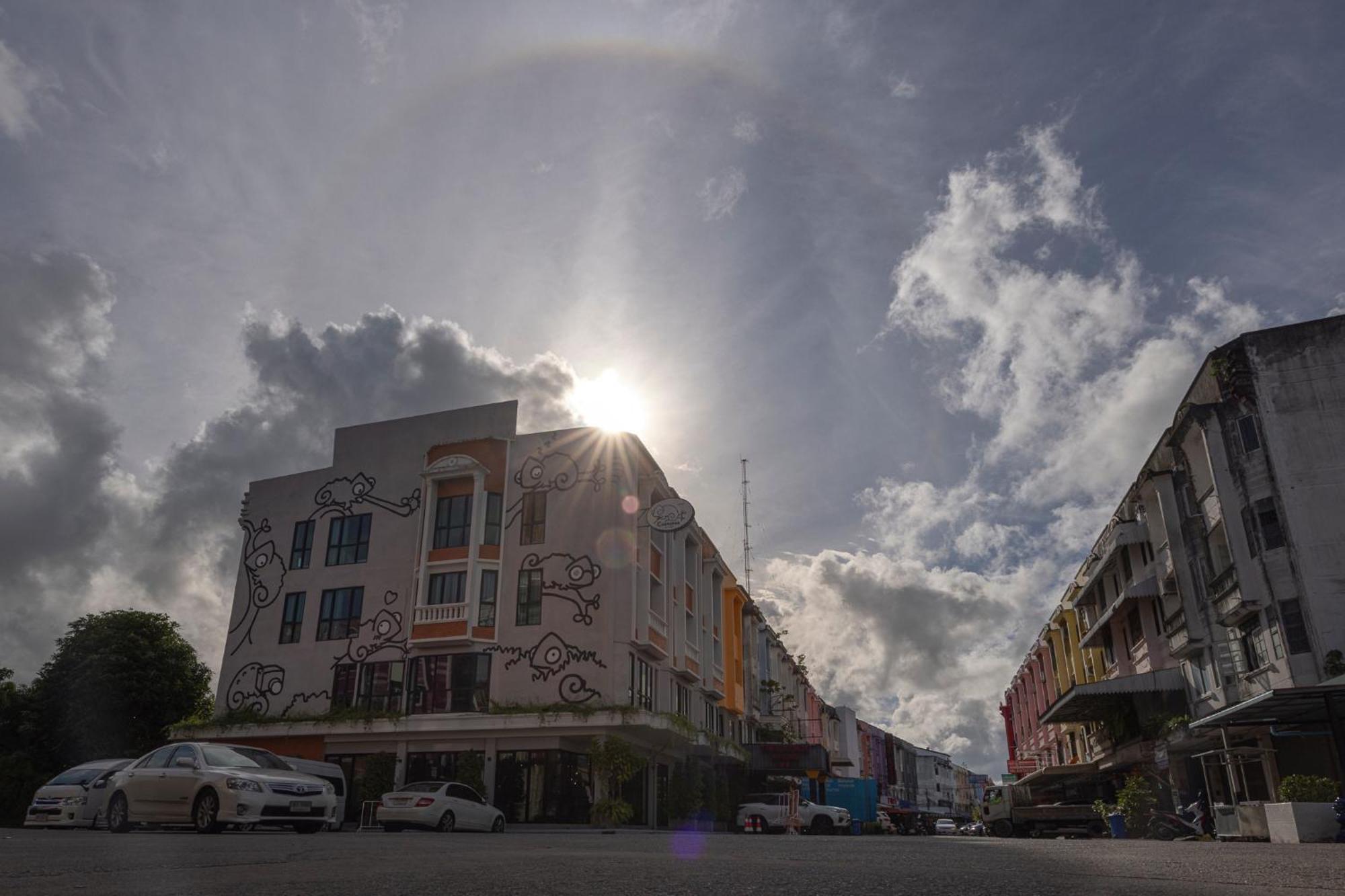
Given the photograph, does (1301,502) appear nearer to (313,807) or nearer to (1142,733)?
(1142,733)

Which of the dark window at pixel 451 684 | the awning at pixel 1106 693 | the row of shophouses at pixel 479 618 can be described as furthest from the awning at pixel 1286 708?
the dark window at pixel 451 684

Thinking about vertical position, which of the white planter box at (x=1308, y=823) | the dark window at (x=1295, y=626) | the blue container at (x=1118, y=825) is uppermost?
the dark window at (x=1295, y=626)

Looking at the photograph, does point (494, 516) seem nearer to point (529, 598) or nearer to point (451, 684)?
point (529, 598)

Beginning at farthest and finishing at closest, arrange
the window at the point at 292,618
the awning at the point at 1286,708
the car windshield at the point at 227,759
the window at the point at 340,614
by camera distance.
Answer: the window at the point at 292,618 < the window at the point at 340,614 < the awning at the point at 1286,708 < the car windshield at the point at 227,759

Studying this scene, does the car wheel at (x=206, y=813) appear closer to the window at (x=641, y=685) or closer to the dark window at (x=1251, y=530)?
the window at (x=641, y=685)

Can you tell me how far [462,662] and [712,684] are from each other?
13.8 meters

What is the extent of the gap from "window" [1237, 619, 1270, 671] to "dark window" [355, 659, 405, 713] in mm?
28326

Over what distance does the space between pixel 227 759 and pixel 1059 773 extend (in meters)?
44.8

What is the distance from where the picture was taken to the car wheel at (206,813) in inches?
559

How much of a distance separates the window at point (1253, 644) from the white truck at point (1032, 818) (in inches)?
390

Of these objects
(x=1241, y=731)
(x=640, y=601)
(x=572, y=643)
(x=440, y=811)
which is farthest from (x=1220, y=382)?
(x=440, y=811)

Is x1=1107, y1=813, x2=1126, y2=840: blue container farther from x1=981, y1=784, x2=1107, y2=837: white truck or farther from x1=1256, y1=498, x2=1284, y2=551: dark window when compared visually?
x1=1256, y1=498, x2=1284, y2=551: dark window

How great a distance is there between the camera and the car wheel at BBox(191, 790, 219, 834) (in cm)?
1421

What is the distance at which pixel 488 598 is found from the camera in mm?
34312
